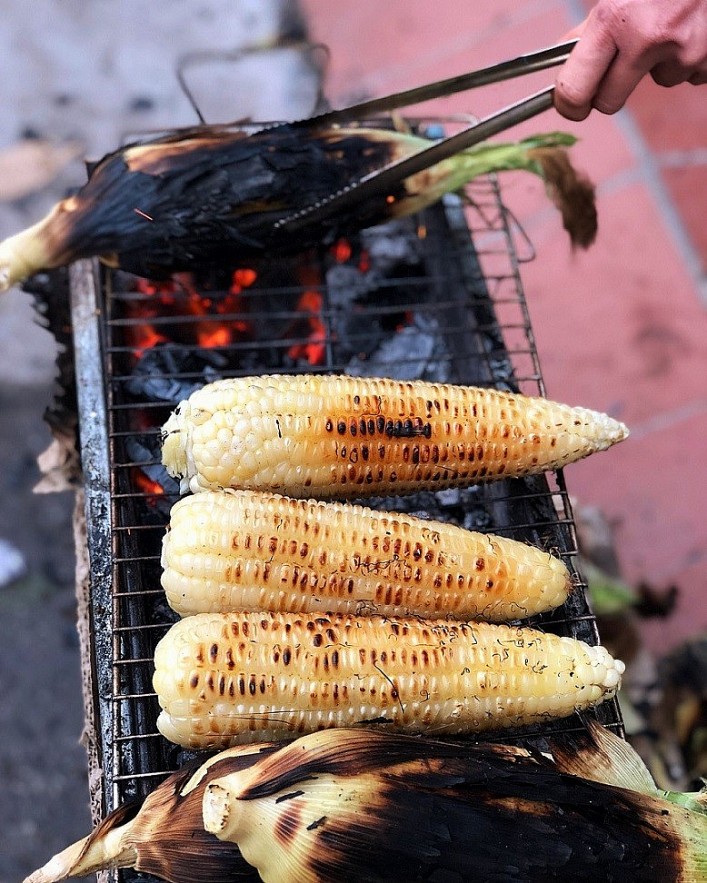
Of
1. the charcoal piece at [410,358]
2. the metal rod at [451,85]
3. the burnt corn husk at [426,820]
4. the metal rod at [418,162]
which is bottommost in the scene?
the burnt corn husk at [426,820]

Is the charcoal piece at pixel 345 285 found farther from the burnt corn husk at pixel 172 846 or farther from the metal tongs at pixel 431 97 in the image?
the burnt corn husk at pixel 172 846

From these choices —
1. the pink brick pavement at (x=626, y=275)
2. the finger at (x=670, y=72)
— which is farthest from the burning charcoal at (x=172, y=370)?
the pink brick pavement at (x=626, y=275)

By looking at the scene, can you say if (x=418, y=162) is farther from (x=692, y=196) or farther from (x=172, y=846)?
(x=692, y=196)

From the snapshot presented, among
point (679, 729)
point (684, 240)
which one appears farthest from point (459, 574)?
point (684, 240)

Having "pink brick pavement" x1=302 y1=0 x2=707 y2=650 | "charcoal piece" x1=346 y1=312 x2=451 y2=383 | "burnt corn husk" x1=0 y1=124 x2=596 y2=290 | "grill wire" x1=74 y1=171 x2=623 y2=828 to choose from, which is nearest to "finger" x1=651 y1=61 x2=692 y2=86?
"burnt corn husk" x1=0 y1=124 x2=596 y2=290

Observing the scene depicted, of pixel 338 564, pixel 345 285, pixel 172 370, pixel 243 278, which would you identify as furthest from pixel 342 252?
pixel 338 564

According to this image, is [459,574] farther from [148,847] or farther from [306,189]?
[306,189]

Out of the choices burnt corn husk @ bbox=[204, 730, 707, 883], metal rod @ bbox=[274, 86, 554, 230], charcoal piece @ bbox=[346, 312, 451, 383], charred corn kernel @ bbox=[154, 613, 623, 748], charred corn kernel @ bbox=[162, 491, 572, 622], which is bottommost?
burnt corn husk @ bbox=[204, 730, 707, 883]

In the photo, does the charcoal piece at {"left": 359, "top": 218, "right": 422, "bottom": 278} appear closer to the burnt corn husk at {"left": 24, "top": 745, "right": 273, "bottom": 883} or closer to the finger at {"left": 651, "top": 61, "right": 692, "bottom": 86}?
the finger at {"left": 651, "top": 61, "right": 692, "bottom": 86}
